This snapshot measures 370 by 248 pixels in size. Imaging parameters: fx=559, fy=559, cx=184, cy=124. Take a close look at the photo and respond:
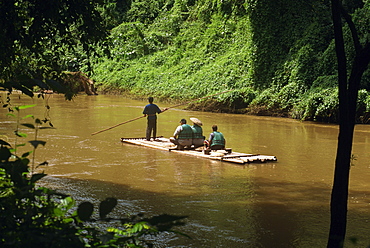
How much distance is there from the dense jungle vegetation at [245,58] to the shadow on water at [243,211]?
331 inches

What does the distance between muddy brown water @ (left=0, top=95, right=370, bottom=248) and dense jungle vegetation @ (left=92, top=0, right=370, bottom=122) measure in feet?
14.6

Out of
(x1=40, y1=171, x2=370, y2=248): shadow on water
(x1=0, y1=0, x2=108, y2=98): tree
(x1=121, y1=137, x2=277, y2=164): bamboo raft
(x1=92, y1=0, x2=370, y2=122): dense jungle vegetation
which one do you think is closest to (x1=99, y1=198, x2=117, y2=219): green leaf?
(x1=0, y1=0, x2=108, y2=98): tree

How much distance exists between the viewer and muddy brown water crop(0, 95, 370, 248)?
26.3 ft

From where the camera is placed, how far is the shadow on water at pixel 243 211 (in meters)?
7.54

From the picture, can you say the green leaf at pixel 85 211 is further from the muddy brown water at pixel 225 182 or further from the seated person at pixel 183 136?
the seated person at pixel 183 136

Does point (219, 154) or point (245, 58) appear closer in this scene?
point (219, 154)

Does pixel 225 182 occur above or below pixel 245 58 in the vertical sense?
below

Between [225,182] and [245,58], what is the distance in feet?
62.8

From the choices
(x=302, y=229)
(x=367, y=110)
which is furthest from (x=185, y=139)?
(x=367, y=110)

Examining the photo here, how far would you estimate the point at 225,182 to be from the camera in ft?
37.2

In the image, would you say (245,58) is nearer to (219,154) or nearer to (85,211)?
(219,154)

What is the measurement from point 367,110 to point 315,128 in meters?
2.35

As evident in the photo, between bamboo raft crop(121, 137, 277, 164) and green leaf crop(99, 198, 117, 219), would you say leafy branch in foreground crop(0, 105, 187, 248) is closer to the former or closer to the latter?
green leaf crop(99, 198, 117, 219)

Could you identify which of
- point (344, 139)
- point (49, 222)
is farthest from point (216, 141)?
point (49, 222)
